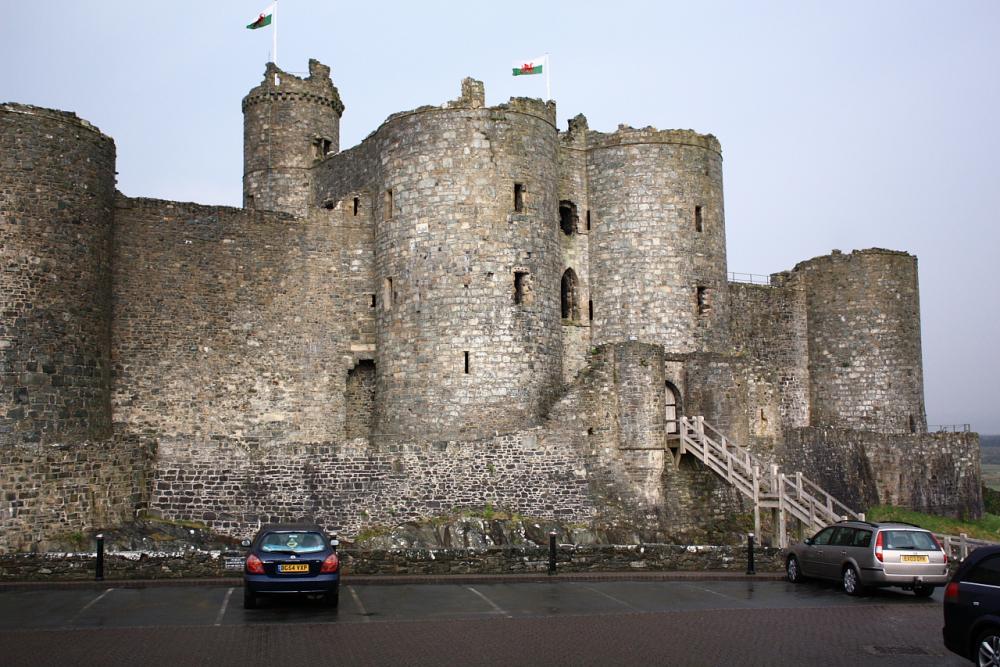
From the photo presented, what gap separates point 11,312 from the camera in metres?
27.5

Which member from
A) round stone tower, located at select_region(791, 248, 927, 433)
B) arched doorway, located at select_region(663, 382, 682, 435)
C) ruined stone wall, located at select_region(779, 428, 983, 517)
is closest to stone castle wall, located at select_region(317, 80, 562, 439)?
arched doorway, located at select_region(663, 382, 682, 435)

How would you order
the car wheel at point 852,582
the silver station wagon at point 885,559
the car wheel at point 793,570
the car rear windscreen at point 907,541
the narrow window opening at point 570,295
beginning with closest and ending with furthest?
the silver station wagon at point 885,559, the car rear windscreen at point 907,541, the car wheel at point 852,582, the car wheel at point 793,570, the narrow window opening at point 570,295

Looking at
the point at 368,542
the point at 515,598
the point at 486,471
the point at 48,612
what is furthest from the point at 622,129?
the point at 48,612

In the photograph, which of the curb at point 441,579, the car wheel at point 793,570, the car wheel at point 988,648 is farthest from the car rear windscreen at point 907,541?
the car wheel at point 988,648

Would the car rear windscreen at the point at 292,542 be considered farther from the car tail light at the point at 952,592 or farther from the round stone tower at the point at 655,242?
the round stone tower at the point at 655,242

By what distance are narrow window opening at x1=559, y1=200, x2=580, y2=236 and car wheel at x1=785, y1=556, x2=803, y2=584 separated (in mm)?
16885

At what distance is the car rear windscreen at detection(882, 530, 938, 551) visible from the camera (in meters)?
19.3

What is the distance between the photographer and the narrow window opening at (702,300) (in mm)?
36750

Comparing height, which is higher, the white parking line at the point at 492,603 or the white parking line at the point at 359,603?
the white parking line at the point at 359,603

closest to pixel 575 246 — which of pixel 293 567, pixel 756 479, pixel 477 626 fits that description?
pixel 756 479

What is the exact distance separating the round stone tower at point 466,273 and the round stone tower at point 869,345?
47.4ft

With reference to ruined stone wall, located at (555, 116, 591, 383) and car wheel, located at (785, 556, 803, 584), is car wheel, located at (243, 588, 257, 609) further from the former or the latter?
ruined stone wall, located at (555, 116, 591, 383)

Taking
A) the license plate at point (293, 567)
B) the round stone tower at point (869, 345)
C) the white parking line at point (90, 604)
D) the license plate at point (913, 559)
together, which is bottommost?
the white parking line at point (90, 604)

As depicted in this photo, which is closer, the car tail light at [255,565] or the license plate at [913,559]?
the car tail light at [255,565]
